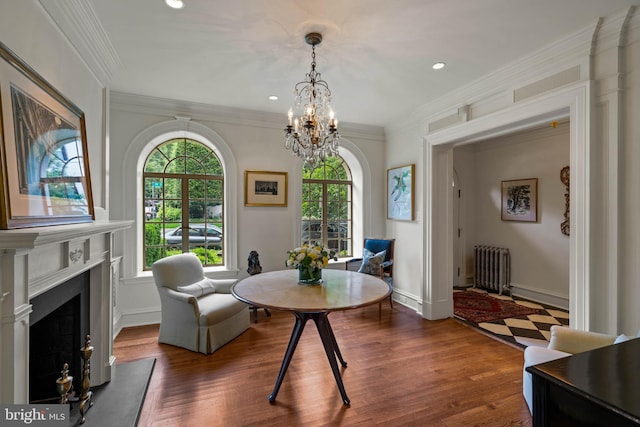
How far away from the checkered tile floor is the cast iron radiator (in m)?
0.78

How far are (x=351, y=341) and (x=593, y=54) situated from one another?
10.5ft

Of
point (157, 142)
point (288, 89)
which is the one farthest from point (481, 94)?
point (157, 142)

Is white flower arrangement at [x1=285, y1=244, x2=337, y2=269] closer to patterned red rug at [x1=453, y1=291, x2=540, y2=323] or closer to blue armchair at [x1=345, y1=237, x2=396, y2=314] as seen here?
blue armchair at [x1=345, y1=237, x2=396, y2=314]

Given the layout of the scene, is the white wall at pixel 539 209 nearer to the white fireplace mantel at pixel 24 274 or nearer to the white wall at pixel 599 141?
the white wall at pixel 599 141

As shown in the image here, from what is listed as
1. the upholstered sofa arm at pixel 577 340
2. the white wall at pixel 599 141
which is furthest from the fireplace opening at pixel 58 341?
the white wall at pixel 599 141

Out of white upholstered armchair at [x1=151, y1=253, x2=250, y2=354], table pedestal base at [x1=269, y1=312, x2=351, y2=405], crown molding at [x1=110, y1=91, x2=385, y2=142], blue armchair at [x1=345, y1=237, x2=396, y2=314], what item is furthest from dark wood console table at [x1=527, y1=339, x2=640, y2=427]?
crown molding at [x1=110, y1=91, x2=385, y2=142]

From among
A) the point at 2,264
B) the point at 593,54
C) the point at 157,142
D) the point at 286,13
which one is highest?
the point at 286,13

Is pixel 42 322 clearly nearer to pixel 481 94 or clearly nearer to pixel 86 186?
pixel 86 186

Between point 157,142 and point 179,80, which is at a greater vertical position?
point 179,80

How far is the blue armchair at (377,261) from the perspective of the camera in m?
3.92

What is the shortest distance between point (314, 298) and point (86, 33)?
96.8 inches

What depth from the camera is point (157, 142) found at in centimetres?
391

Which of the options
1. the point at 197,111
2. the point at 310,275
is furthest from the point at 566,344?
the point at 197,111

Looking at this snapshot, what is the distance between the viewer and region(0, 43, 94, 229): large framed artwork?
128 cm
